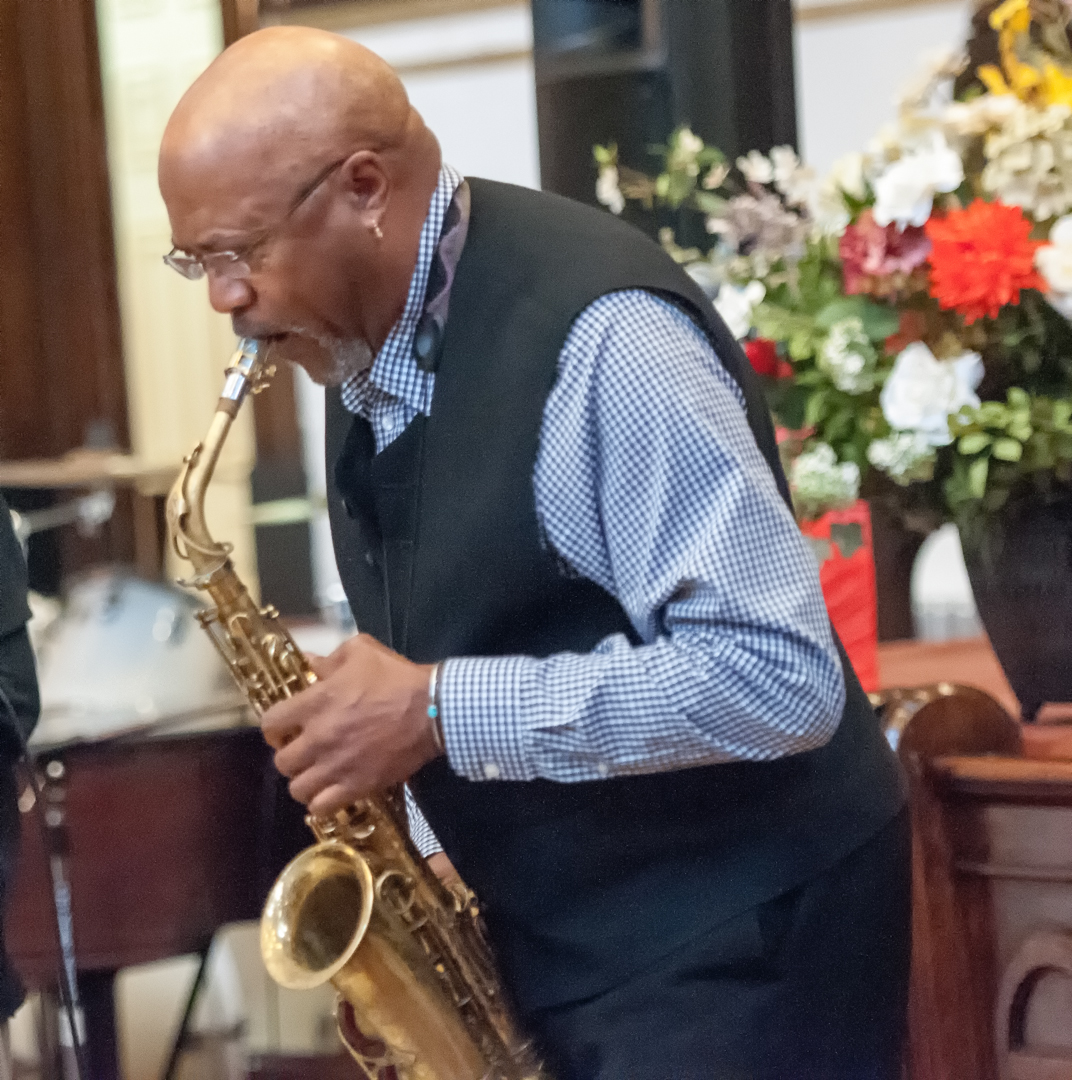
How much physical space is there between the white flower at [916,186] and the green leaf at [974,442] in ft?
0.68

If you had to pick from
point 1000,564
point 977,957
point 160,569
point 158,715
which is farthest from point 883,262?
point 160,569

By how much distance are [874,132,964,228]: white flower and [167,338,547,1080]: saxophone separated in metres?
0.60

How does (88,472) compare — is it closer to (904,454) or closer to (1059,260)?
(904,454)

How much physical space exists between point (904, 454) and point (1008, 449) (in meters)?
0.09

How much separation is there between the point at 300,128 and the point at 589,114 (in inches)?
46.8

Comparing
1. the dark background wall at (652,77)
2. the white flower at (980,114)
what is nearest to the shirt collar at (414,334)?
→ the white flower at (980,114)

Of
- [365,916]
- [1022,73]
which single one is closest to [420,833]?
[365,916]

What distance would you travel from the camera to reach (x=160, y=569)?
3.90 meters

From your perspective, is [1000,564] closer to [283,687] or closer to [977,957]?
[977,957]

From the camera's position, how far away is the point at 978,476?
1.41 m

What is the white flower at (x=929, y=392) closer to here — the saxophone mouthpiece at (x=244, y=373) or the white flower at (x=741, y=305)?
the white flower at (x=741, y=305)

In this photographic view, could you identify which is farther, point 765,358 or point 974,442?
point 765,358

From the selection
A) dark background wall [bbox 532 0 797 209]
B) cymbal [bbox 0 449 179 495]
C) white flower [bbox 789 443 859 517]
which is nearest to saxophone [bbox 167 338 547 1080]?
white flower [bbox 789 443 859 517]

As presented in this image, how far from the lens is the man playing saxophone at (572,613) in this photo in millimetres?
1046
